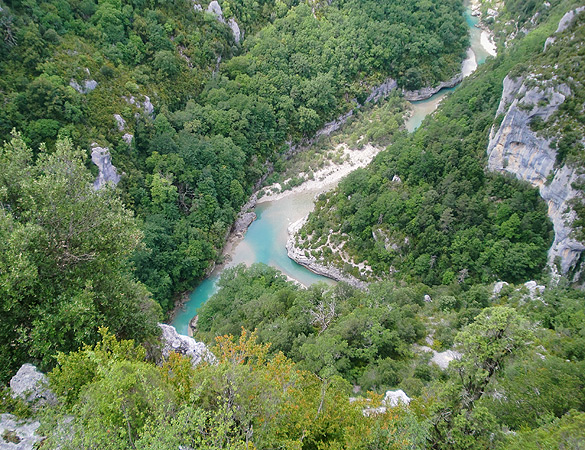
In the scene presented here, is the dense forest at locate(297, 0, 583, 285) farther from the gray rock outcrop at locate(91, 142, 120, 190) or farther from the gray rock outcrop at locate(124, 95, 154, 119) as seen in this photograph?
the gray rock outcrop at locate(124, 95, 154, 119)

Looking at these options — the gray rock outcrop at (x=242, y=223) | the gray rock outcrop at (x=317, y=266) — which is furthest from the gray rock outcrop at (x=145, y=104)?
the gray rock outcrop at (x=317, y=266)

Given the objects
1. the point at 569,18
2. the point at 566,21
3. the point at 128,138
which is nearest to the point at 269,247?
the point at 128,138

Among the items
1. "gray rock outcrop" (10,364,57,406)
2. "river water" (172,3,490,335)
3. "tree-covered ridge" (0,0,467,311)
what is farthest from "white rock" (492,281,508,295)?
"gray rock outcrop" (10,364,57,406)

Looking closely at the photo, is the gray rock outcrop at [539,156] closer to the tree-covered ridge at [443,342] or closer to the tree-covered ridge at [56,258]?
the tree-covered ridge at [443,342]

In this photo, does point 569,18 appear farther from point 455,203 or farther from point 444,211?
point 444,211

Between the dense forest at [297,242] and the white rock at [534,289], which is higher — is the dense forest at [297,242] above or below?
above
